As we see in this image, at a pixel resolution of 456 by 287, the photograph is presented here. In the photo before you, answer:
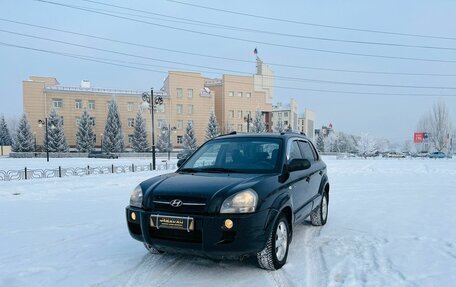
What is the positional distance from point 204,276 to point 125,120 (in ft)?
226

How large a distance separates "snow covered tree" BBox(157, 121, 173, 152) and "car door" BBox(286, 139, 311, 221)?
56.2 m

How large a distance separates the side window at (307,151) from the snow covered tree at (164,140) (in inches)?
2176

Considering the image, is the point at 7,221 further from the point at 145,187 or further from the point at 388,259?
the point at 388,259

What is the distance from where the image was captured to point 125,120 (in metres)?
69.6

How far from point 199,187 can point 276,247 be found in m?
1.29

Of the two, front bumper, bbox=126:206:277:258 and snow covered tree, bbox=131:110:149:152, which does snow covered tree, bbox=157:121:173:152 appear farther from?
front bumper, bbox=126:206:277:258

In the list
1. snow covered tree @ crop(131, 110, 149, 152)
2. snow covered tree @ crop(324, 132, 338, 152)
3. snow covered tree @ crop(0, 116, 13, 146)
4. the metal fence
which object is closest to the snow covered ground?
the metal fence

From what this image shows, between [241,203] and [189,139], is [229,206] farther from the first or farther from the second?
[189,139]

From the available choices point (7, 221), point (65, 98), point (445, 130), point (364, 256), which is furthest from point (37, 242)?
point (445, 130)

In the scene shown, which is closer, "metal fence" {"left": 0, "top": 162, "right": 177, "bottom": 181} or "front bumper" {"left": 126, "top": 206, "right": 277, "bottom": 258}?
"front bumper" {"left": 126, "top": 206, "right": 277, "bottom": 258}

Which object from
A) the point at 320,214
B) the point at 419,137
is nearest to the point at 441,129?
the point at 419,137

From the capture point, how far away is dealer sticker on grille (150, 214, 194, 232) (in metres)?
3.90

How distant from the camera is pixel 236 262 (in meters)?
4.67

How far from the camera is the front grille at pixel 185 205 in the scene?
391 centimetres
